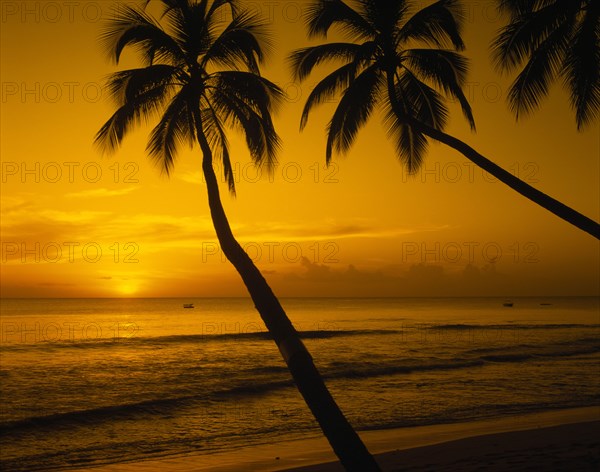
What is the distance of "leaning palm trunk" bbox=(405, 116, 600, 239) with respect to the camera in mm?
10469

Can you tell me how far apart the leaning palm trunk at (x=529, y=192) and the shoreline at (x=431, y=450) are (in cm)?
396

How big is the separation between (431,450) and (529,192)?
578 cm

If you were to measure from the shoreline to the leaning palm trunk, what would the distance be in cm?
Answer: 396

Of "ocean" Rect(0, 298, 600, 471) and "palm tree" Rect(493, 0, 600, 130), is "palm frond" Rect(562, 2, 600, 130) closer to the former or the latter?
"palm tree" Rect(493, 0, 600, 130)

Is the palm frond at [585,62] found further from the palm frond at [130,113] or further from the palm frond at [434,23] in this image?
the palm frond at [130,113]

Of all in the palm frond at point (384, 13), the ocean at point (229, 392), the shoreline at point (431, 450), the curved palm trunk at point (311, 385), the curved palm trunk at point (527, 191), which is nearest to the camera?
the curved palm trunk at point (311, 385)

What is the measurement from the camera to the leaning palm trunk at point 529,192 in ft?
34.3

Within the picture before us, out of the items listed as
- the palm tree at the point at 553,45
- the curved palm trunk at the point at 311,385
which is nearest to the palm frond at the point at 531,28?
the palm tree at the point at 553,45

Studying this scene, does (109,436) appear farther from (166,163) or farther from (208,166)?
(208,166)

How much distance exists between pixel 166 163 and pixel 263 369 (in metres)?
20.9

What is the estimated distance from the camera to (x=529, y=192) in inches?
432

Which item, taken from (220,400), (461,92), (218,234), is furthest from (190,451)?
(461,92)

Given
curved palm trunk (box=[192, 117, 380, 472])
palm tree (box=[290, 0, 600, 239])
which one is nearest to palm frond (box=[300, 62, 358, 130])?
palm tree (box=[290, 0, 600, 239])

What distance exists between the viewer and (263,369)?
107 ft
